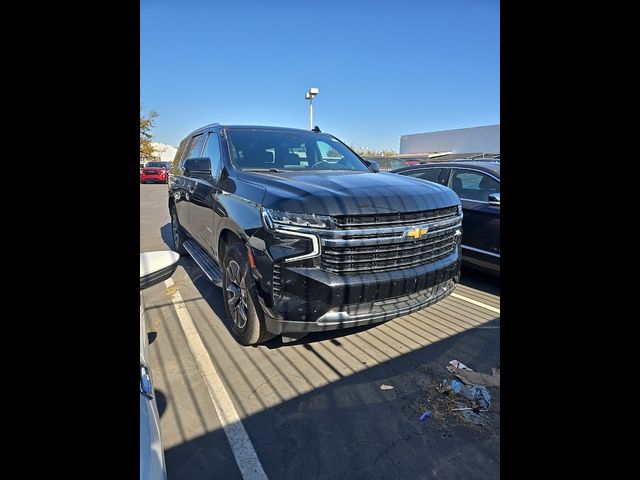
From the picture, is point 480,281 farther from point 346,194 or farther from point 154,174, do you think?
point 154,174

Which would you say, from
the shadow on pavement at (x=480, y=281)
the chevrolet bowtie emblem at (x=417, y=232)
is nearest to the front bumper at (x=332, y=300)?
the chevrolet bowtie emblem at (x=417, y=232)

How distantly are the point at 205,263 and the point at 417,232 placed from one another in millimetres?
2449

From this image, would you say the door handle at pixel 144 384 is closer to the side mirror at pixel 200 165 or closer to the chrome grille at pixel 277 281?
the chrome grille at pixel 277 281

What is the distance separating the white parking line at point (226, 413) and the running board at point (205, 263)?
22.0 inches

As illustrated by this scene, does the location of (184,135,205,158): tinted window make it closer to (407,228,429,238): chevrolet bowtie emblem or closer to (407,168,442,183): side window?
(407,228,429,238): chevrolet bowtie emblem

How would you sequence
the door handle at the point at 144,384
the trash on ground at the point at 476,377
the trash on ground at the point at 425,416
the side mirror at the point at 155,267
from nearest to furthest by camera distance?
1. the door handle at the point at 144,384
2. the side mirror at the point at 155,267
3. the trash on ground at the point at 425,416
4. the trash on ground at the point at 476,377

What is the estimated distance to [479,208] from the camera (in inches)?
200

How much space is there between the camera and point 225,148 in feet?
12.7

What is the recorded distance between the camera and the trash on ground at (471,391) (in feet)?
8.53

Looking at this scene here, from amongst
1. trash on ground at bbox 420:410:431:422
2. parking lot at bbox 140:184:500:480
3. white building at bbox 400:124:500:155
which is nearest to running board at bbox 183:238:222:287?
parking lot at bbox 140:184:500:480
